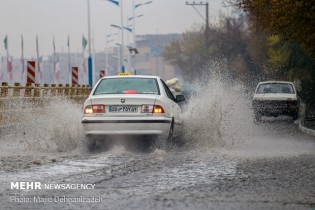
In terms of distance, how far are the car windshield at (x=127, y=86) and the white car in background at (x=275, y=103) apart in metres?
14.8

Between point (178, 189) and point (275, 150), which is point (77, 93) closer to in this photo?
point (275, 150)

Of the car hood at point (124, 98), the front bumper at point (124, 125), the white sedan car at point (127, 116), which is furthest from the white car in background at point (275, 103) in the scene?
the front bumper at point (124, 125)

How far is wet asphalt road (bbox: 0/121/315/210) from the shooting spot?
8641 millimetres

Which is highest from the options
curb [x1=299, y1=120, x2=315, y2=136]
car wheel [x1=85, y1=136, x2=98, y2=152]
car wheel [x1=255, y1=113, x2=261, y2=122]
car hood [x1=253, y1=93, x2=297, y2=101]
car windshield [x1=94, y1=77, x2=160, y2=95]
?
car windshield [x1=94, y1=77, x2=160, y2=95]

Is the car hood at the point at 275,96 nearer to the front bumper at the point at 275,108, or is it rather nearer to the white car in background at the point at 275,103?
the white car in background at the point at 275,103

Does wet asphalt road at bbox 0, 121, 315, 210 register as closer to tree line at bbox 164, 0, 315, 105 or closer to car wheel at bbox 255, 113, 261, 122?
tree line at bbox 164, 0, 315, 105

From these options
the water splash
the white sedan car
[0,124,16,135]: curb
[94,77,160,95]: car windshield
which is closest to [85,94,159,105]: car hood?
the white sedan car

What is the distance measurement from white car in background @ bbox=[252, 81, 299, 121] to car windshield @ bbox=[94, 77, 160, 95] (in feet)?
48.7

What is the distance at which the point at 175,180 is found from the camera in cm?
1067

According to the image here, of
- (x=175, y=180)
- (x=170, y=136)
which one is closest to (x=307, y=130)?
(x=170, y=136)

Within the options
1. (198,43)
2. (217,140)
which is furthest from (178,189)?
(198,43)

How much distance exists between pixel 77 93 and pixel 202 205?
3589 cm

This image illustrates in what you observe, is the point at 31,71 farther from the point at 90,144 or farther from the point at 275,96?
the point at 90,144

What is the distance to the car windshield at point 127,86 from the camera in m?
16.2
